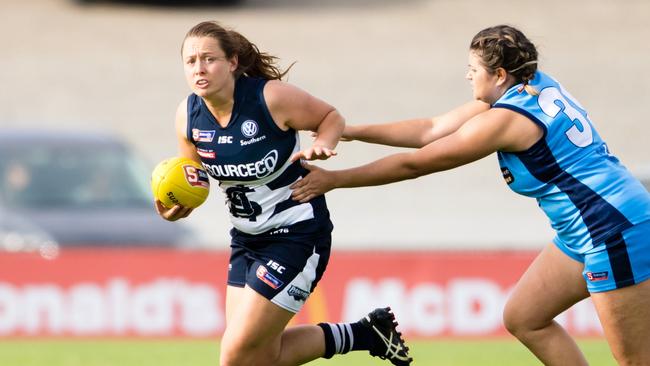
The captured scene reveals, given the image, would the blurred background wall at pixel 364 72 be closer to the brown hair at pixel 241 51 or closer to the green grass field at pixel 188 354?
the green grass field at pixel 188 354

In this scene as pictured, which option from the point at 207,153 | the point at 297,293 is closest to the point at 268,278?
the point at 297,293

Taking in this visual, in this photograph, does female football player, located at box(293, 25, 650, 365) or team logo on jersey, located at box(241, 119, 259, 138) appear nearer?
female football player, located at box(293, 25, 650, 365)

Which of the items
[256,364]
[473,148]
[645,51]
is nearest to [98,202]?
[256,364]

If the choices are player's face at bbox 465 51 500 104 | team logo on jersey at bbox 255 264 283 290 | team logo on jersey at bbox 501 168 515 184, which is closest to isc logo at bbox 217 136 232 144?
team logo on jersey at bbox 255 264 283 290

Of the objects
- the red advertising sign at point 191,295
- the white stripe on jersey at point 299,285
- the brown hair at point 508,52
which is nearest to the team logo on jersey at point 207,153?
the white stripe on jersey at point 299,285

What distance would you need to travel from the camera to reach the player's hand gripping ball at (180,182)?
6340 millimetres

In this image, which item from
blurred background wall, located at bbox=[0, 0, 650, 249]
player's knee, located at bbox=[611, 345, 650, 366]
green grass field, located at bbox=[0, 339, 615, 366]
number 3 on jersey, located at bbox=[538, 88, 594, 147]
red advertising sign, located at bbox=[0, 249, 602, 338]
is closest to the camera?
player's knee, located at bbox=[611, 345, 650, 366]

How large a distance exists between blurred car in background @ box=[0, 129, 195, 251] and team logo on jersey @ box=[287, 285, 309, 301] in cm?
605

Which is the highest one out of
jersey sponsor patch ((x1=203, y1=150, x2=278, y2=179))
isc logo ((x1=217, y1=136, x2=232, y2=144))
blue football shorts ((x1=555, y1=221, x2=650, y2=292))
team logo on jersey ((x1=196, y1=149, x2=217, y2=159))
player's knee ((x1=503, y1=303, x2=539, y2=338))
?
isc logo ((x1=217, y1=136, x2=232, y2=144))

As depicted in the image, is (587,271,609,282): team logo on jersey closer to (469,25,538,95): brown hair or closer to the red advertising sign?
(469,25,538,95): brown hair

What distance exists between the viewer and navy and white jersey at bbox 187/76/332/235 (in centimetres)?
617

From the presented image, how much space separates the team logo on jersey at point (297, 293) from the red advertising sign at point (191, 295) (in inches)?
195

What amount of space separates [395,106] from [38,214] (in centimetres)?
1156

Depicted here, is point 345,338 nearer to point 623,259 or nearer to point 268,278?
point 268,278
